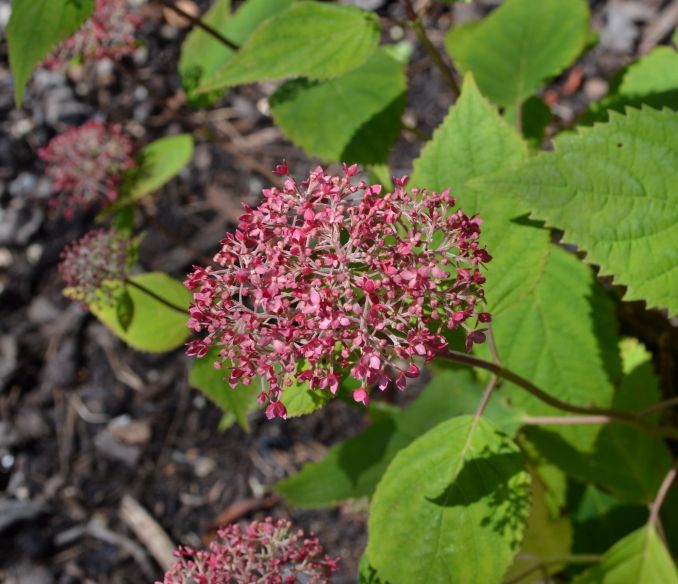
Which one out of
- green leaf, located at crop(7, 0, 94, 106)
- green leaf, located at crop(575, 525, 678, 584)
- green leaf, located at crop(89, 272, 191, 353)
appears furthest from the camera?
green leaf, located at crop(89, 272, 191, 353)

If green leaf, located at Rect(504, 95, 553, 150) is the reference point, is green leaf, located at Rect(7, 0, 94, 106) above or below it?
above

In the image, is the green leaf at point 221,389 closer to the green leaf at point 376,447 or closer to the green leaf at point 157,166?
the green leaf at point 376,447

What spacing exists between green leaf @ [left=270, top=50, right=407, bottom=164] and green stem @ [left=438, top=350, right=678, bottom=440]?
903 millimetres

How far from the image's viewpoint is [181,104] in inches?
181

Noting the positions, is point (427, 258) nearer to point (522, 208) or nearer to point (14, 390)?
point (522, 208)

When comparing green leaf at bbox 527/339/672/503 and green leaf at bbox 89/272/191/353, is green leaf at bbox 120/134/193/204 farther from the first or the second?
green leaf at bbox 527/339/672/503

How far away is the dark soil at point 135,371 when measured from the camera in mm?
3590

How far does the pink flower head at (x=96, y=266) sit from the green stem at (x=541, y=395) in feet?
3.70

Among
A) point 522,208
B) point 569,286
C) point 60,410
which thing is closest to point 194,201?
point 60,410

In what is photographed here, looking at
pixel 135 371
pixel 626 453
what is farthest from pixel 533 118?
pixel 135 371

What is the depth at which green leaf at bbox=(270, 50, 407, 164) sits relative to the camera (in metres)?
2.69

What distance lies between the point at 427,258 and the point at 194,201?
3.04m

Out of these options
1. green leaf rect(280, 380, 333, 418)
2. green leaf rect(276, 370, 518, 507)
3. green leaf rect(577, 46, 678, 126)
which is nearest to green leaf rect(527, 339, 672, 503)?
green leaf rect(276, 370, 518, 507)

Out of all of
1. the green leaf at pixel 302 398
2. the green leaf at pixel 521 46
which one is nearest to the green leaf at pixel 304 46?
the green leaf at pixel 521 46
